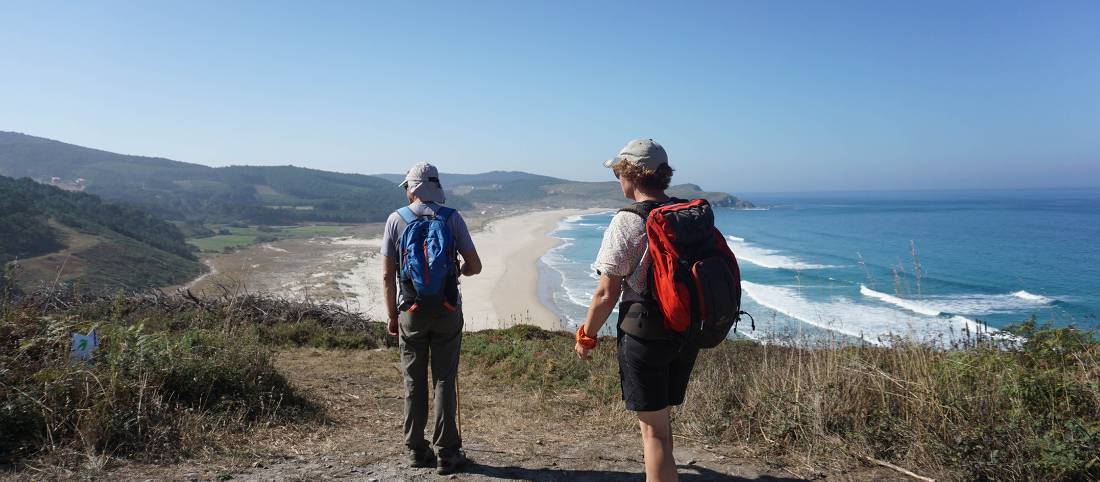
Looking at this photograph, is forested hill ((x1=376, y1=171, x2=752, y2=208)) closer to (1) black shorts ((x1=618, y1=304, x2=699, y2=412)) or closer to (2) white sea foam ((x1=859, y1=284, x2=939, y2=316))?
(2) white sea foam ((x1=859, y1=284, x2=939, y2=316))

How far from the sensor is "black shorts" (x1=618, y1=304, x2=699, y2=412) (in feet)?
7.88

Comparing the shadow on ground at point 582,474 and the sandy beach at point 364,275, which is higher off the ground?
the shadow on ground at point 582,474

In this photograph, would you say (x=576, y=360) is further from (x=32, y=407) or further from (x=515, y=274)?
(x=515, y=274)

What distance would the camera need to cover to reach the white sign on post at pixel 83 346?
12.5ft

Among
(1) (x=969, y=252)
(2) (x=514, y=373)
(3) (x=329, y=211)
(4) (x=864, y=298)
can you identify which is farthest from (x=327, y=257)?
(3) (x=329, y=211)

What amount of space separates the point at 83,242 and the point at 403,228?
136ft

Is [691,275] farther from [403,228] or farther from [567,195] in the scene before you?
[567,195]

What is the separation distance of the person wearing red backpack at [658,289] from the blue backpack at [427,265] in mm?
950

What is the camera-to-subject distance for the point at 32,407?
3311mm

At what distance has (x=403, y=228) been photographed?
10.7 ft

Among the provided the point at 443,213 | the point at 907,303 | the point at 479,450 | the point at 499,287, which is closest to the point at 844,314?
the point at 907,303

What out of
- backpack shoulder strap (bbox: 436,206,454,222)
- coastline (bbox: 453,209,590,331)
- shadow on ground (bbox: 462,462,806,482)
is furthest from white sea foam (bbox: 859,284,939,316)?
backpack shoulder strap (bbox: 436,206,454,222)

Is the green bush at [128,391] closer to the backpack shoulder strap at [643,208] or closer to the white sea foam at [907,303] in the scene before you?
the backpack shoulder strap at [643,208]

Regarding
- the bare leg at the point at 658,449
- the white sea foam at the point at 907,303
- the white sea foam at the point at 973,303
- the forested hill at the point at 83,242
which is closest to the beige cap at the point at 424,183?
the bare leg at the point at 658,449
